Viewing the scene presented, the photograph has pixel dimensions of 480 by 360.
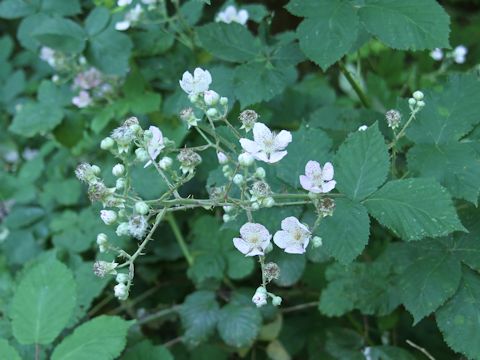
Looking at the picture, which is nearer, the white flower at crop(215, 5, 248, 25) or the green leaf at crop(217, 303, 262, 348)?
the green leaf at crop(217, 303, 262, 348)

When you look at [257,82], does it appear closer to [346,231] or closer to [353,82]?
[353,82]

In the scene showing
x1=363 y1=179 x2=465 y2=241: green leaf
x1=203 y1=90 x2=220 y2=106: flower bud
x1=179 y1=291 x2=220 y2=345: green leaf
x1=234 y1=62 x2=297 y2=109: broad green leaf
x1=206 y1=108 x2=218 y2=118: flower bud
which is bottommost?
x1=179 y1=291 x2=220 y2=345: green leaf

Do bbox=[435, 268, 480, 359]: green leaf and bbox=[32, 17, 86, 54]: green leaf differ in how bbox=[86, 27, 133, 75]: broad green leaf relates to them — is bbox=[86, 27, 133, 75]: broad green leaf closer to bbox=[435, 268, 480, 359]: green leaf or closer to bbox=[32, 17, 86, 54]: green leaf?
bbox=[32, 17, 86, 54]: green leaf

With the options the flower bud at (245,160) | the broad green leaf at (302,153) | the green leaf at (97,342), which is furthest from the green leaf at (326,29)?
the green leaf at (97,342)

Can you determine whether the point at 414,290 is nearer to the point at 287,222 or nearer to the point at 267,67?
the point at 287,222

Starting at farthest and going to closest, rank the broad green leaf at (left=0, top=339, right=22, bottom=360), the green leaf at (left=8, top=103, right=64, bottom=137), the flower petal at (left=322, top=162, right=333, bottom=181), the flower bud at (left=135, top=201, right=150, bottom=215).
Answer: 1. the green leaf at (left=8, top=103, right=64, bottom=137)
2. the broad green leaf at (left=0, top=339, right=22, bottom=360)
3. the flower petal at (left=322, top=162, right=333, bottom=181)
4. the flower bud at (left=135, top=201, right=150, bottom=215)

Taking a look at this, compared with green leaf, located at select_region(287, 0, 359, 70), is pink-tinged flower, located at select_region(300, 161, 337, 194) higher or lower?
lower

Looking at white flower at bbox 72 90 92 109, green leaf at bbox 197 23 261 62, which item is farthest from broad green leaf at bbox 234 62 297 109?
white flower at bbox 72 90 92 109

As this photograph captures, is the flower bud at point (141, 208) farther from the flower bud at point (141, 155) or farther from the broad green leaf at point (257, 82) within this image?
the broad green leaf at point (257, 82)
